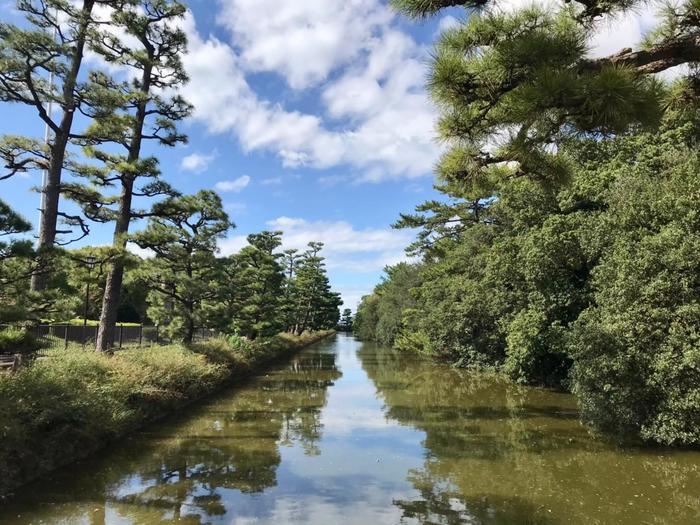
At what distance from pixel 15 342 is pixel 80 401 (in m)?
6.12

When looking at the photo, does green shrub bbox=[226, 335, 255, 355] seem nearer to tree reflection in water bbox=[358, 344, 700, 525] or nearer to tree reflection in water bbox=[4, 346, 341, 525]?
tree reflection in water bbox=[4, 346, 341, 525]

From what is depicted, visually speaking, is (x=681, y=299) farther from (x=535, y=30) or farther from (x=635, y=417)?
(x=535, y=30)

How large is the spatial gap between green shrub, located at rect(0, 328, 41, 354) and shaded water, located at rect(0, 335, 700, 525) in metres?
4.67

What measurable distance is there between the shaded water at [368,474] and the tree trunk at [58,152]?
15.5 ft

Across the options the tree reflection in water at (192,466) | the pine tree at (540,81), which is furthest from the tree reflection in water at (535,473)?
the pine tree at (540,81)

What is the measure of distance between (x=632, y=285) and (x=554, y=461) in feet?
11.5

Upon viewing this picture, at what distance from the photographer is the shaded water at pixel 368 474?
18.8 ft

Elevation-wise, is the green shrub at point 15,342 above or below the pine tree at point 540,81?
below

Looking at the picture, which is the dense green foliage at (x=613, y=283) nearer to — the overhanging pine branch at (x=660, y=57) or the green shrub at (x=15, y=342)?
the overhanging pine branch at (x=660, y=57)

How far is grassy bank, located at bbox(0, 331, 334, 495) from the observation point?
6.39 m

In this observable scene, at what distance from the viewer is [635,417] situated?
8.59 meters

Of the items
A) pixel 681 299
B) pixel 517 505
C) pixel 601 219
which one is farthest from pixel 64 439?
pixel 601 219

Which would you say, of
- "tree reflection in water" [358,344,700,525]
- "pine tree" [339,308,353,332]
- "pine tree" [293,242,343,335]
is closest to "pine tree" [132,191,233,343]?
"tree reflection in water" [358,344,700,525]


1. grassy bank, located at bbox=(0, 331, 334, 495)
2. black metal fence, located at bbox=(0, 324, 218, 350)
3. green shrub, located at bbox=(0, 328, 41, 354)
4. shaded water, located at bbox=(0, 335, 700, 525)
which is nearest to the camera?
shaded water, located at bbox=(0, 335, 700, 525)
